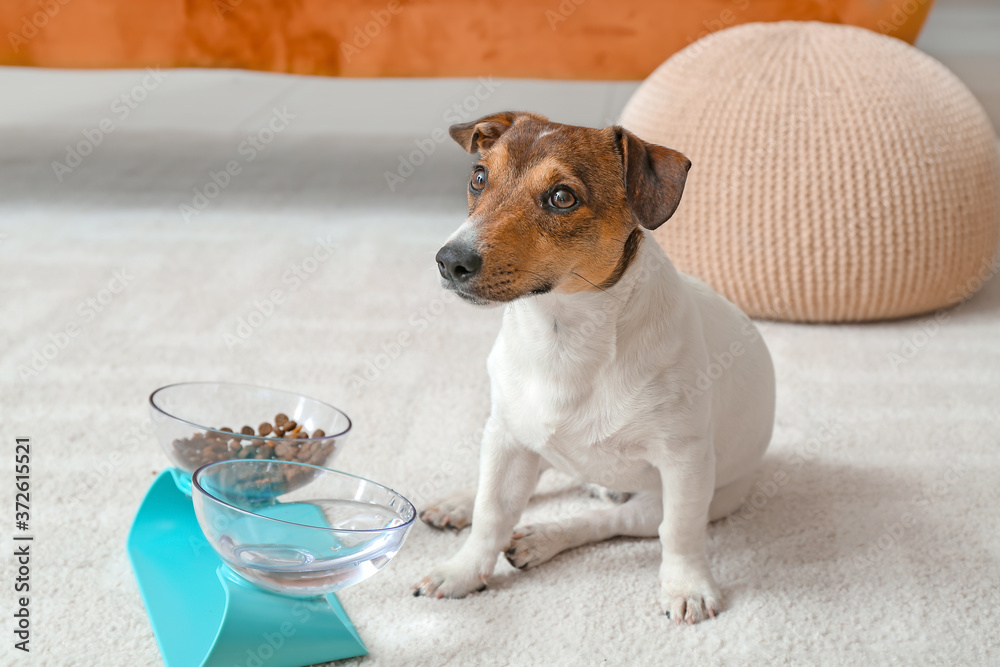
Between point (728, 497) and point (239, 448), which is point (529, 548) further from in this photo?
point (239, 448)

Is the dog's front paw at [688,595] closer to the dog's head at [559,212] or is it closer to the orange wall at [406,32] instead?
the dog's head at [559,212]

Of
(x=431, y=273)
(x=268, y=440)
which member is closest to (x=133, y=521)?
(x=268, y=440)

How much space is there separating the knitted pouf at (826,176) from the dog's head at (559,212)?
1.10m

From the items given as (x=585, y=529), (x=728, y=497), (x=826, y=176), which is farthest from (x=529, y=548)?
(x=826, y=176)

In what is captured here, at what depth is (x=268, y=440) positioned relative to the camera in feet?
4.57

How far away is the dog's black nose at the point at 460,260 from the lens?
43.5 inches

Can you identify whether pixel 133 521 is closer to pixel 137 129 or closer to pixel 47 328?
pixel 47 328

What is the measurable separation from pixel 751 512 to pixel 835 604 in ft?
0.82

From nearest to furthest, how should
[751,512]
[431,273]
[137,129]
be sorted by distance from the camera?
1. [751,512]
2. [431,273]
3. [137,129]

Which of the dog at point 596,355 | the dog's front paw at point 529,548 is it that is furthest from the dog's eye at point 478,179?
the dog's front paw at point 529,548

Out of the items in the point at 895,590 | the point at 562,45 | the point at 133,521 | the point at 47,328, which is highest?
the point at 562,45

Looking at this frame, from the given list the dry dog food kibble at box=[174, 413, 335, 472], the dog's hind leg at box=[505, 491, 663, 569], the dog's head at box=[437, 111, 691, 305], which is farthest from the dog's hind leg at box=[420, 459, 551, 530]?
the dog's head at box=[437, 111, 691, 305]

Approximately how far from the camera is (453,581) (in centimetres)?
135

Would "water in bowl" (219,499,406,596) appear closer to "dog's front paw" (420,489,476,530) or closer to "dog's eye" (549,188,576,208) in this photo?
"dog's front paw" (420,489,476,530)
